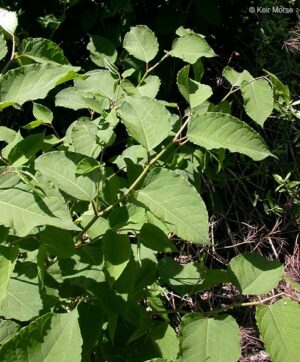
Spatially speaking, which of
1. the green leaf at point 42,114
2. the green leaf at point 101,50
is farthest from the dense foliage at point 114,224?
the green leaf at point 101,50

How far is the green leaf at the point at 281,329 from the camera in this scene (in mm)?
985

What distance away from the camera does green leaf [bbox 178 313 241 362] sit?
973 mm

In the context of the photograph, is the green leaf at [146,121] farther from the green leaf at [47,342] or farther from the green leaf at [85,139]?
the green leaf at [47,342]

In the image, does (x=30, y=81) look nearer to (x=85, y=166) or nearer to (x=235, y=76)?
(x=85, y=166)

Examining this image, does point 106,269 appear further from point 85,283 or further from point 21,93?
point 21,93

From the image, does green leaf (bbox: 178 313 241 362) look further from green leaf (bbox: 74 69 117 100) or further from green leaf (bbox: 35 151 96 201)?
green leaf (bbox: 74 69 117 100)

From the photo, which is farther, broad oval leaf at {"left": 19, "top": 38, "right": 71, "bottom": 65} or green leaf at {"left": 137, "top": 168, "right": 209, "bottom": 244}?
broad oval leaf at {"left": 19, "top": 38, "right": 71, "bottom": 65}

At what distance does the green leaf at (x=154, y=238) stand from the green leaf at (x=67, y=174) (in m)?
0.12

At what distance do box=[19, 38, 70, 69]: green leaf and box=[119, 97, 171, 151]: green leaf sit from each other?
0.73 feet

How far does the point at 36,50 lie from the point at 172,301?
1.18 metres

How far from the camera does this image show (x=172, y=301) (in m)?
1.95

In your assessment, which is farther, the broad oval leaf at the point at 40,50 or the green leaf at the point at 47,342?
the broad oval leaf at the point at 40,50

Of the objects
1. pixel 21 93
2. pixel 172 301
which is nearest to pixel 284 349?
pixel 21 93

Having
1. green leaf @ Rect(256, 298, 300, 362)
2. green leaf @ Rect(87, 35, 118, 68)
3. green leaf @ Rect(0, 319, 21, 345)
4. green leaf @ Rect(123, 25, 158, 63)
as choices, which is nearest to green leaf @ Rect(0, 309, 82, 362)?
green leaf @ Rect(0, 319, 21, 345)
